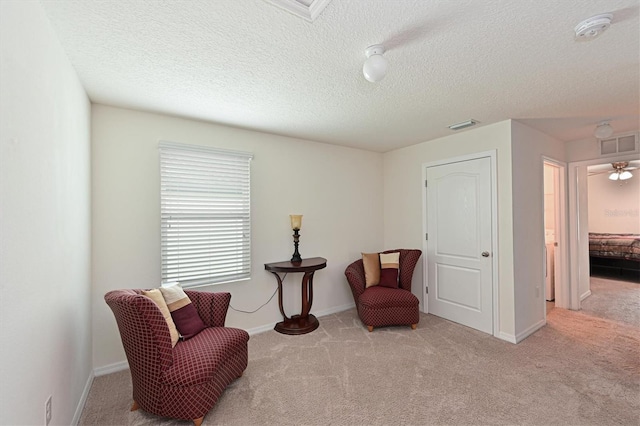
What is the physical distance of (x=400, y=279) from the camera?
3863 mm

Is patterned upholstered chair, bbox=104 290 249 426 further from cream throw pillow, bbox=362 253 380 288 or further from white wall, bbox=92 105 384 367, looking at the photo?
A: cream throw pillow, bbox=362 253 380 288

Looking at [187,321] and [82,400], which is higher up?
[187,321]

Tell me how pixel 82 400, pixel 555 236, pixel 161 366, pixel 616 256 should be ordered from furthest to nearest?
pixel 616 256 → pixel 555 236 → pixel 82 400 → pixel 161 366

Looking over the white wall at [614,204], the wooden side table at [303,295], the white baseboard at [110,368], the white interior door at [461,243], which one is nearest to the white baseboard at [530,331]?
the white interior door at [461,243]

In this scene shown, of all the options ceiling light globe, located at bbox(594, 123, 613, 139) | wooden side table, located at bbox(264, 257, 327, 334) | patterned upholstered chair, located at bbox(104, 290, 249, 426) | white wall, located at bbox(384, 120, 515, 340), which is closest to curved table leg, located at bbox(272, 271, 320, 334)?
wooden side table, located at bbox(264, 257, 327, 334)

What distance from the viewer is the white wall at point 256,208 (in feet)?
8.61

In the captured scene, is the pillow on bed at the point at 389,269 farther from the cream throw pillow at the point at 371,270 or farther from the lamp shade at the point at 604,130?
the lamp shade at the point at 604,130

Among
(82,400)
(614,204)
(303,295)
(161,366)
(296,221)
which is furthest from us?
(614,204)

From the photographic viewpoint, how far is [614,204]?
22.6ft

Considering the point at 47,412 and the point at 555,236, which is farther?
the point at 555,236

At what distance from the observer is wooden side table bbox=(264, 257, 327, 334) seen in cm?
330

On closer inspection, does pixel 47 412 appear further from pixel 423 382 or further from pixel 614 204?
pixel 614 204

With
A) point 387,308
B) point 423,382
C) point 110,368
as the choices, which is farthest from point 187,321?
point 387,308

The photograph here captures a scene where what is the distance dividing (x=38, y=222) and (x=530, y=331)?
14.9 ft
